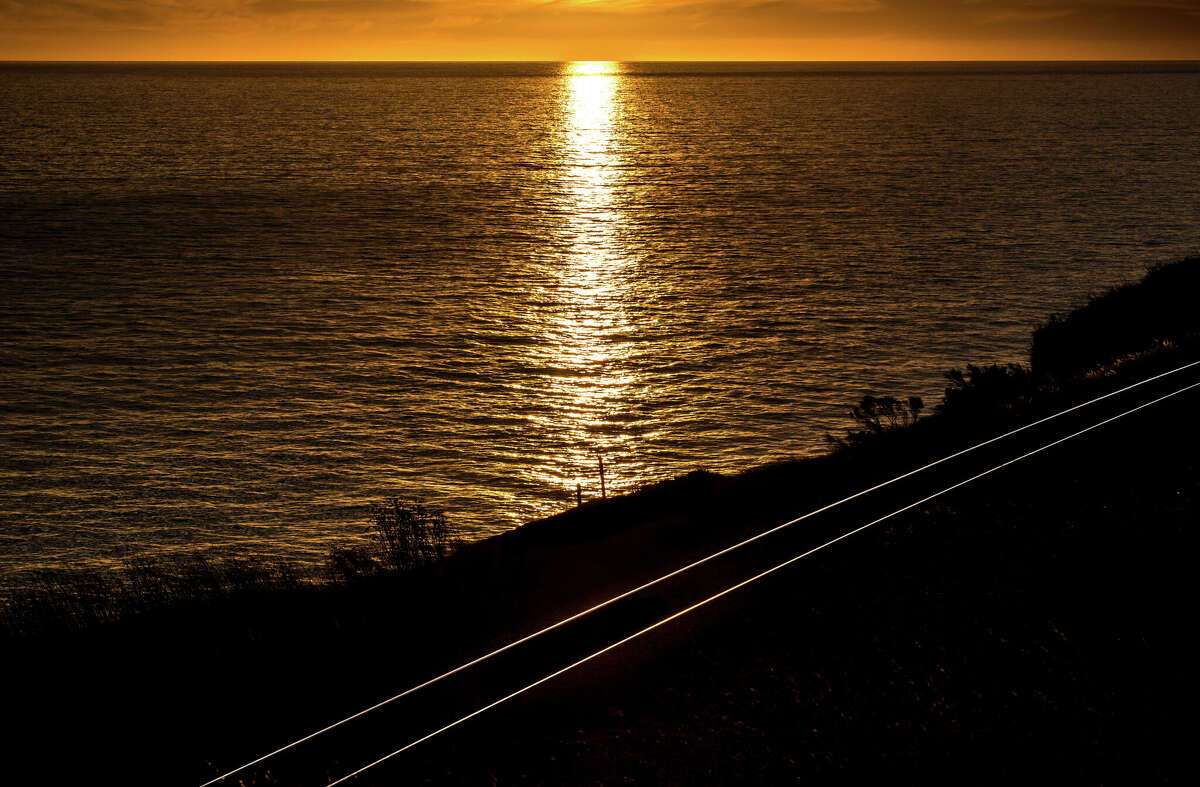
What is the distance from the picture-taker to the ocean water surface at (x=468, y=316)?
2698 centimetres

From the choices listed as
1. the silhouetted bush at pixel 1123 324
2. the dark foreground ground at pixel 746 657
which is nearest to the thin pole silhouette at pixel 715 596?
the dark foreground ground at pixel 746 657

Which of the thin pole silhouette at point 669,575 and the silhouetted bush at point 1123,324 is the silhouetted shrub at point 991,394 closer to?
the thin pole silhouette at point 669,575

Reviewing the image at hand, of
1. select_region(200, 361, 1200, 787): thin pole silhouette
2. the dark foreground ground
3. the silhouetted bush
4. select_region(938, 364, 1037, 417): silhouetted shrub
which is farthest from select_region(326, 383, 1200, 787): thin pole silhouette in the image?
the silhouetted bush

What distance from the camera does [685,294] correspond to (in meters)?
48.3

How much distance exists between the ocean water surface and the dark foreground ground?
41.4ft

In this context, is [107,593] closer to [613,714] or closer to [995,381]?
[613,714]

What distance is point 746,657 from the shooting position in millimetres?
8156

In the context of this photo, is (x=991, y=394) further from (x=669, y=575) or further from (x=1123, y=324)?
(x=669, y=575)

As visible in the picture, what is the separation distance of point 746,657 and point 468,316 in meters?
37.4

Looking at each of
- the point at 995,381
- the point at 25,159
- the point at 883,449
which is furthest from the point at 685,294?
the point at 25,159

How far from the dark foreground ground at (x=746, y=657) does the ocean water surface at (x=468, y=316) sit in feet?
41.4

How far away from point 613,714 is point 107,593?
594 inches

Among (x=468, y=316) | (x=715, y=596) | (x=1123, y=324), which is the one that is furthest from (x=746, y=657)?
(x=468, y=316)

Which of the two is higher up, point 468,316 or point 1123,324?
point 1123,324
